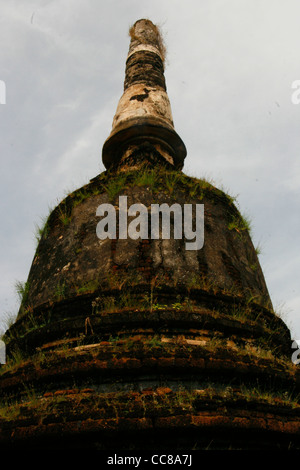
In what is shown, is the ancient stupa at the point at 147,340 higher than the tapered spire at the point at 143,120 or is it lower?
lower

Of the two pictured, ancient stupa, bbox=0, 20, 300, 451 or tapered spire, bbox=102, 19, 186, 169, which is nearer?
ancient stupa, bbox=0, 20, 300, 451

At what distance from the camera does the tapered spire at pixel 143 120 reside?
5016mm

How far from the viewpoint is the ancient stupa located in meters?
2.23

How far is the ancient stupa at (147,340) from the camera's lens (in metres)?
2.23

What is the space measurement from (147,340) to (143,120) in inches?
119

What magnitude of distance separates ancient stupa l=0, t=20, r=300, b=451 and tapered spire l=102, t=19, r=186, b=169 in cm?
73

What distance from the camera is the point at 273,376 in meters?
2.73

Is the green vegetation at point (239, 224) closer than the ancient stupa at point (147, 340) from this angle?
No

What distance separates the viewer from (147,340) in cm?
272

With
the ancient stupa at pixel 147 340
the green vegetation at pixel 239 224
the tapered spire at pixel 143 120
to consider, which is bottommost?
the ancient stupa at pixel 147 340

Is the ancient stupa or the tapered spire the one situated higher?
the tapered spire

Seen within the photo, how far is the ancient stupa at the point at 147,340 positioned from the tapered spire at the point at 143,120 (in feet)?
2.39

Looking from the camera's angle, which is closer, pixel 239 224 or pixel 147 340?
pixel 147 340
